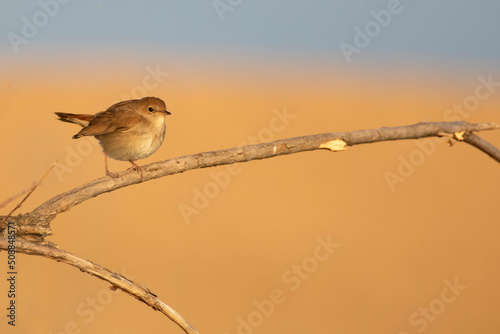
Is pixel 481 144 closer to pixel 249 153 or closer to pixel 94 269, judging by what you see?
pixel 249 153

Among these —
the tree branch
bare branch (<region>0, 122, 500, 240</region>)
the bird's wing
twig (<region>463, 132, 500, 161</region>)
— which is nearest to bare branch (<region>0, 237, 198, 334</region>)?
the tree branch

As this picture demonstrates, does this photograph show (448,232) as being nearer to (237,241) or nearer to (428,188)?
(428,188)

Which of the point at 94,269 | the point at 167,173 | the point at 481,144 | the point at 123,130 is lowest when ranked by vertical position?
the point at 94,269

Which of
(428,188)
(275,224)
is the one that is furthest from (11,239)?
(428,188)

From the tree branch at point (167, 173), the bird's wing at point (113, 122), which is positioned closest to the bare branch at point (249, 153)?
the tree branch at point (167, 173)

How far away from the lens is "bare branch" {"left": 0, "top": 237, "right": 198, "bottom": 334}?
343 centimetres

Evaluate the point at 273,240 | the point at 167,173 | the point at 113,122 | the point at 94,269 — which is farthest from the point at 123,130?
the point at 273,240

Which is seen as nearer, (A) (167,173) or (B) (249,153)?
(B) (249,153)

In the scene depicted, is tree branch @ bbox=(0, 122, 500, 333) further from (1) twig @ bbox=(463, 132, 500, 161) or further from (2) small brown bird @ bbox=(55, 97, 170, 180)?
(2) small brown bird @ bbox=(55, 97, 170, 180)

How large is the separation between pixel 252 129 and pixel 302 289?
15066 millimetres

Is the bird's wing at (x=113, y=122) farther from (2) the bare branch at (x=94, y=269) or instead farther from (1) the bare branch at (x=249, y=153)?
(2) the bare branch at (x=94, y=269)

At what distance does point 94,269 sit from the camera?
3.51 meters

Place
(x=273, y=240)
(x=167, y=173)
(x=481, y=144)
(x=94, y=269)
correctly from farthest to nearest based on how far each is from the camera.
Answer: (x=273, y=240) → (x=481, y=144) → (x=167, y=173) → (x=94, y=269)

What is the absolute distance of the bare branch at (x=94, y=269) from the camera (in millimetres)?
3434
